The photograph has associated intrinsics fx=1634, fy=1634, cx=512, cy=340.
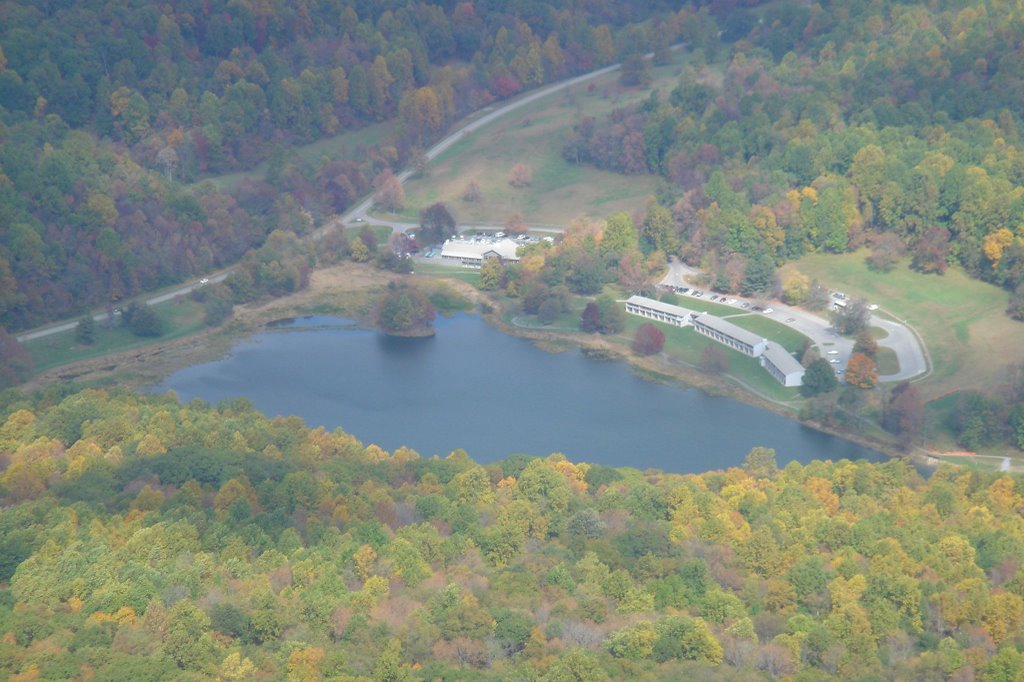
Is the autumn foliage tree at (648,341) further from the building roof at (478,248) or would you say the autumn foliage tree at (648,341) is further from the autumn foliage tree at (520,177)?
the autumn foliage tree at (520,177)

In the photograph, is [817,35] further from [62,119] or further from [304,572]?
[304,572]

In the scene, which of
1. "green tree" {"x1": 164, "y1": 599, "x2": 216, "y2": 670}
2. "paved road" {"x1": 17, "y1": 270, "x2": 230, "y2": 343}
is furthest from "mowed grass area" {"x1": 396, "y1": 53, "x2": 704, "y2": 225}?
"green tree" {"x1": 164, "y1": 599, "x2": 216, "y2": 670}

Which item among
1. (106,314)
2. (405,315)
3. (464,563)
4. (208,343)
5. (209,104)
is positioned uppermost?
(209,104)

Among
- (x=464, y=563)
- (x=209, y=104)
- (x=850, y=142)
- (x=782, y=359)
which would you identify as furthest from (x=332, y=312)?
(x=464, y=563)

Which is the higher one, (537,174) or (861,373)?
(861,373)

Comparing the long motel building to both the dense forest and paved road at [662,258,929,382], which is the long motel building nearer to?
paved road at [662,258,929,382]

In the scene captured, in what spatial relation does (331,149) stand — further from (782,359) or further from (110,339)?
(782,359)
